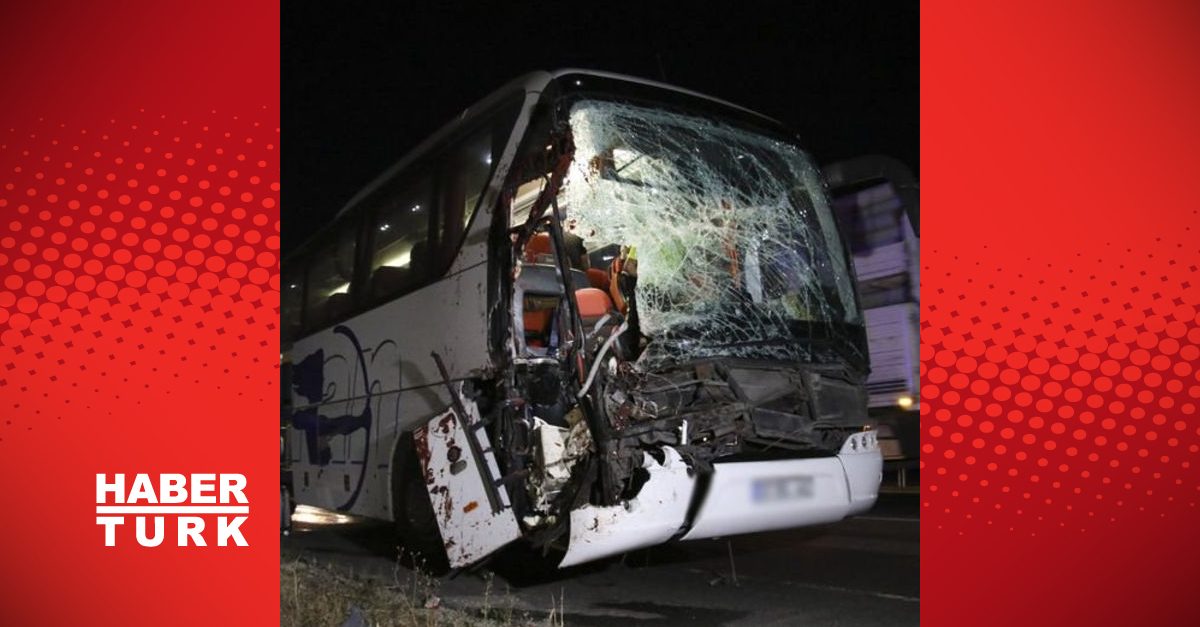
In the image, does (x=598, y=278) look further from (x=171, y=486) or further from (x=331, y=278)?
(x=331, y=278)

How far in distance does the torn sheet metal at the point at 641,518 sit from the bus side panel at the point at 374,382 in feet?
4.30

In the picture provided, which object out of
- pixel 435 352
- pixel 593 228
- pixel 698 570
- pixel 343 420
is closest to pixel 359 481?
pixel 343 420

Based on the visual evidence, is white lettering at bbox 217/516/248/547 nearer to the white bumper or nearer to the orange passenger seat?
the white bumper

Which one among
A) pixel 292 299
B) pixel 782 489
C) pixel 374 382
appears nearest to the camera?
pixel 782 489

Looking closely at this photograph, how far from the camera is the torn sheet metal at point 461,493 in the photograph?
5520 millimetres

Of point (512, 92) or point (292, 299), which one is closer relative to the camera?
point (512, 92)

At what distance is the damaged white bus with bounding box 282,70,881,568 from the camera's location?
5211 millimetres

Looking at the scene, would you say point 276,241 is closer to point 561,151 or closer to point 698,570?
point 561,151

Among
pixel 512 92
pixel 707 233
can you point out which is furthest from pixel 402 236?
pixel 707 233

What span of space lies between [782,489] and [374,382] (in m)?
3.83

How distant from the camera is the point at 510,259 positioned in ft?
18.2

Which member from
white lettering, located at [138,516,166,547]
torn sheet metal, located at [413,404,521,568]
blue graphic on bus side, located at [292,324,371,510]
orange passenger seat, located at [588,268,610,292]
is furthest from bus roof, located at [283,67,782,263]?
white lettering, located at [138,516,166,547]

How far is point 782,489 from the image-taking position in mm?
5570

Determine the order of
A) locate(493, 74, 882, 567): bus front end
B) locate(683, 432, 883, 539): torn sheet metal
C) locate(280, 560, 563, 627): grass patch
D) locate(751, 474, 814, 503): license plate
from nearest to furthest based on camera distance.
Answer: locate(280, 560, 563, 627): grass patch, locate(493, 74, 882, 567): bus front end, locate(683, 432, 883, 539): torn sheet metal, locate(751, 474, 814, 503): license plate
